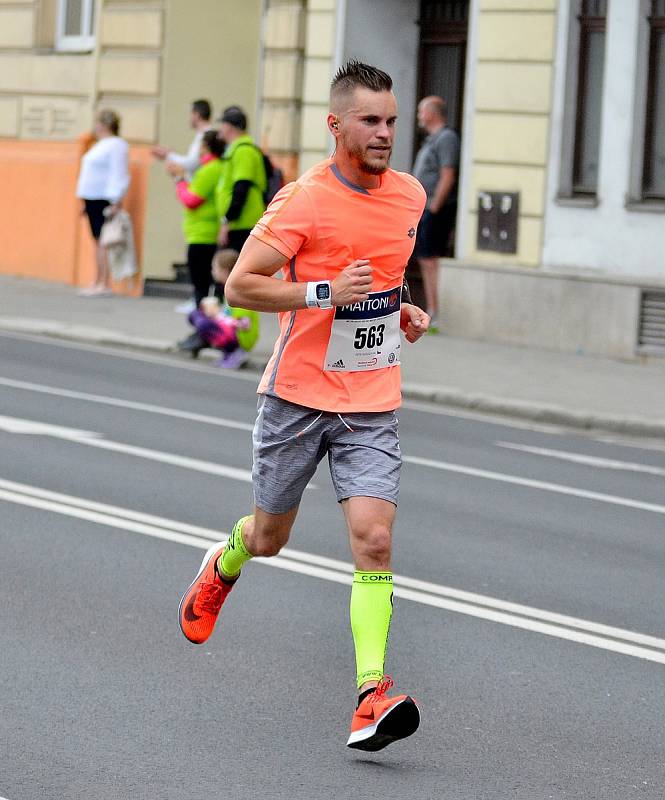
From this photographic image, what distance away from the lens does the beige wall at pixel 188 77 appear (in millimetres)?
21250

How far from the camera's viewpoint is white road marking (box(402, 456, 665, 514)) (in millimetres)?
9969

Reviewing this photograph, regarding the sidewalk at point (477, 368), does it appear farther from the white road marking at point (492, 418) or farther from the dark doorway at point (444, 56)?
the dark doorway at point (444, 56)

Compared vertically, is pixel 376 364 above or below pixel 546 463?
above

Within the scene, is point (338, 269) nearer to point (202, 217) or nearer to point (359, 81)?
point (359, 81)

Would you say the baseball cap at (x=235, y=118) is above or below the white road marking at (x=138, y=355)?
above

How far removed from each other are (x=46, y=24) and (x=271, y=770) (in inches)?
783

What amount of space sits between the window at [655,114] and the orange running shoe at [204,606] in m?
12.1

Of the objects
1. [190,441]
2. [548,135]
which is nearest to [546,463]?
[190,441]

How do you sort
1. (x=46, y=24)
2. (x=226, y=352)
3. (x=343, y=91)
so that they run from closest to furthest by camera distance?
(x=343, y=91) < (x=226, y=352) < (x=46, y=24)

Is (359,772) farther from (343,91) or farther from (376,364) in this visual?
(343,91)

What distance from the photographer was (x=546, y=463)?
11.4 metres

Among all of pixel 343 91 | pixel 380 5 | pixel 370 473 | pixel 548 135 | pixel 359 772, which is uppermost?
pixel 380 5

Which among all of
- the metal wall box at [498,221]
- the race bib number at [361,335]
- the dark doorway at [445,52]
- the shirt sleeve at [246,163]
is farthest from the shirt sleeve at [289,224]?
the dark doorway at [445,52]

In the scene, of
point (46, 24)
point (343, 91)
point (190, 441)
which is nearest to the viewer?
point (343, 91)
